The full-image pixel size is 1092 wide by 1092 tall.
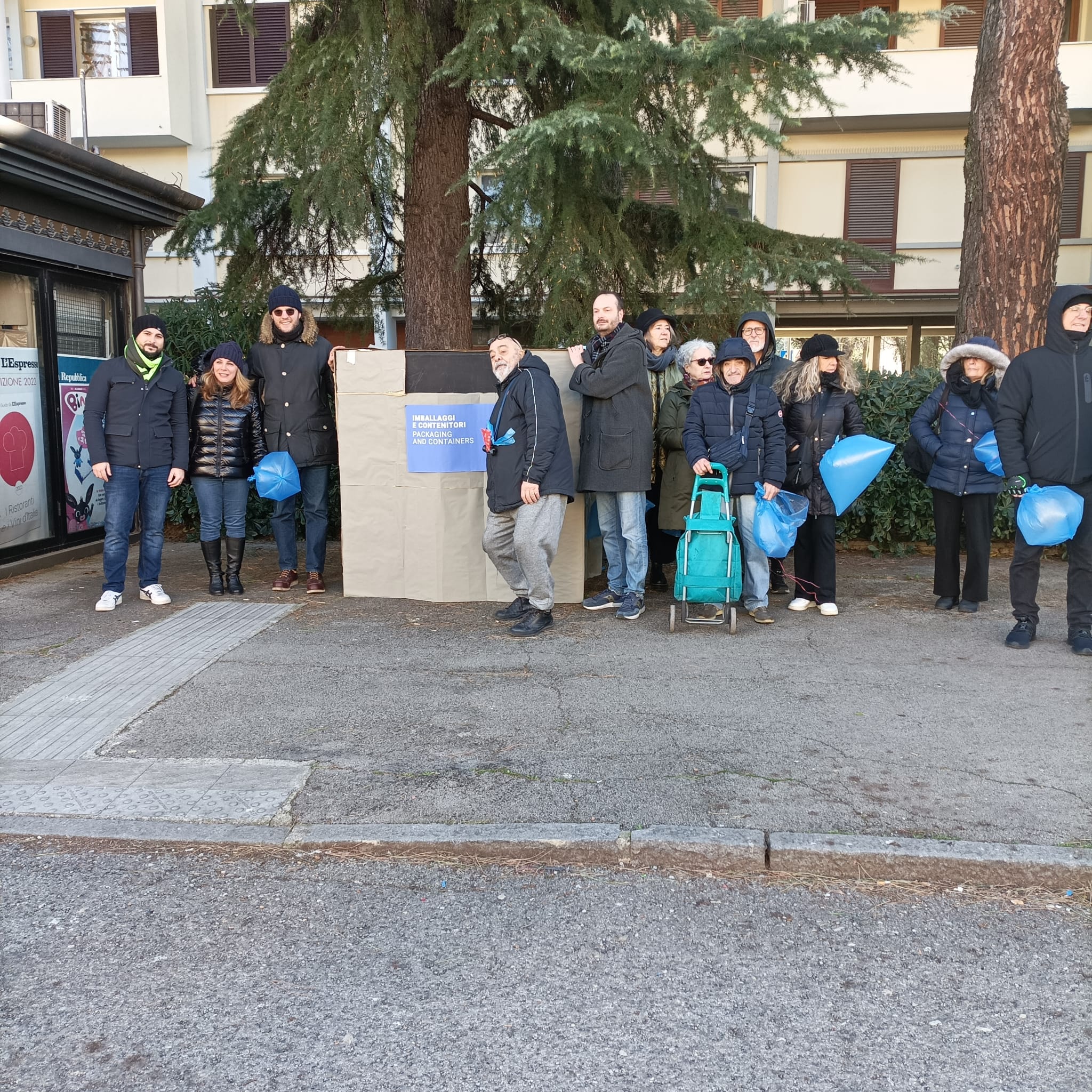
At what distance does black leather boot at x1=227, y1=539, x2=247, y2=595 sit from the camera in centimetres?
788

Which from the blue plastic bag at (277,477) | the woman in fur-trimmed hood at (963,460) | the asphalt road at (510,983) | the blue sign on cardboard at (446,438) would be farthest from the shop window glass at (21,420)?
the woman in fur-trimmed hood at (963,460)

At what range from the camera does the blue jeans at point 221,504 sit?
773 cm

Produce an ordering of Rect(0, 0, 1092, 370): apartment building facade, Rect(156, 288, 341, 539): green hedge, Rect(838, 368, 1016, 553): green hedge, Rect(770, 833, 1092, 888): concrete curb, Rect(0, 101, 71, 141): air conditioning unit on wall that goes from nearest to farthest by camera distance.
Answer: Rect(770, 833, 1092, 888): concrete curb, Rect(838, 368, 1016, 553): green hedge, Rect(0, 101, 71, 141): air conditioning unit on wall, Rect(156, 288, 341, 539): green hedge, Rect(0, 0, 1092, 370): apartment building facade

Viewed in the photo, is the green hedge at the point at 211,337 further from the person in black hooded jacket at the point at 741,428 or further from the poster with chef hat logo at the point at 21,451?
the person in black hooded jacket at the point at 741,428

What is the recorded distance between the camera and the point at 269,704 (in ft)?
17.2

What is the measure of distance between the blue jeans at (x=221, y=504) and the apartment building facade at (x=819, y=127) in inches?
494

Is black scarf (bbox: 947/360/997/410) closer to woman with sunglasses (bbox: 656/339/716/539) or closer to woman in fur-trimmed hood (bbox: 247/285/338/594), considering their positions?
woman with sunglasses (bbox: 656/339/716/539)

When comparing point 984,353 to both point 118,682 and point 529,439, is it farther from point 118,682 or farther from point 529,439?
point 118,682

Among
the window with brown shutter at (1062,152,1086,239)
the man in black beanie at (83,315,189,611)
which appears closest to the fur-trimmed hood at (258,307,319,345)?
the man in black beanie at (83,315,189,611)

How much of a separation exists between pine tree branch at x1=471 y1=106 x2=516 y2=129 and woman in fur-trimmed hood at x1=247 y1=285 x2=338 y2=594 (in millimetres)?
2773

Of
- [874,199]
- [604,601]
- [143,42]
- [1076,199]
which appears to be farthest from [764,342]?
[143,42]

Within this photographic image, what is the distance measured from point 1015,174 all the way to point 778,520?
15.9 feet

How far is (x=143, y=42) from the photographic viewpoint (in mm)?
22938

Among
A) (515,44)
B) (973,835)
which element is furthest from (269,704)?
(515,44)
